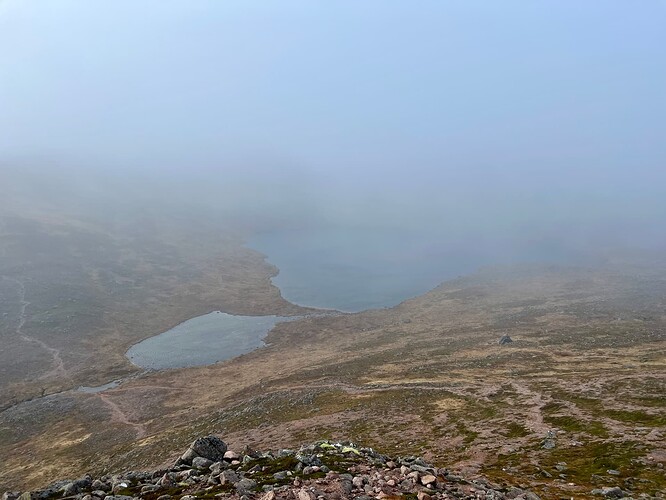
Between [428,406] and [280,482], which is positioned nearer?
[280,482]

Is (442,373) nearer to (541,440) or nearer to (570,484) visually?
(541,440)

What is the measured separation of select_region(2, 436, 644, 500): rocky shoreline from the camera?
2002 centimetres

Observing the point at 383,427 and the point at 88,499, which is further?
the point at 383,427

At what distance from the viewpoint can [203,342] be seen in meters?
148

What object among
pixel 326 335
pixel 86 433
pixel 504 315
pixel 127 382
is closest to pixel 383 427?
pixel 86 433

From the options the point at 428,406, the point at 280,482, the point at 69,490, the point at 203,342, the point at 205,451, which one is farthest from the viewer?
the point at 203,342

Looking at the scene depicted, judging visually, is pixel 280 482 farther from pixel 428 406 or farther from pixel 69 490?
pixel 428 406

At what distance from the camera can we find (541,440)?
1879 inches

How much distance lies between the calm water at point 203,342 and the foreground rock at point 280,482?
108 m

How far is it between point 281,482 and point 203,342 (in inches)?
5313

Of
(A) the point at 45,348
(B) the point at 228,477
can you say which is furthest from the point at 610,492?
(A) the point at 45,348

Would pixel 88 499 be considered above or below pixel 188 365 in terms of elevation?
above

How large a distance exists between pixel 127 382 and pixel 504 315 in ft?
413

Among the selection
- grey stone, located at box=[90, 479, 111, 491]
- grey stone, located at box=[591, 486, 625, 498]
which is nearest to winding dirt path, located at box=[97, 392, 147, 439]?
grey stone, located at box=[90, 479, 111, 491]
